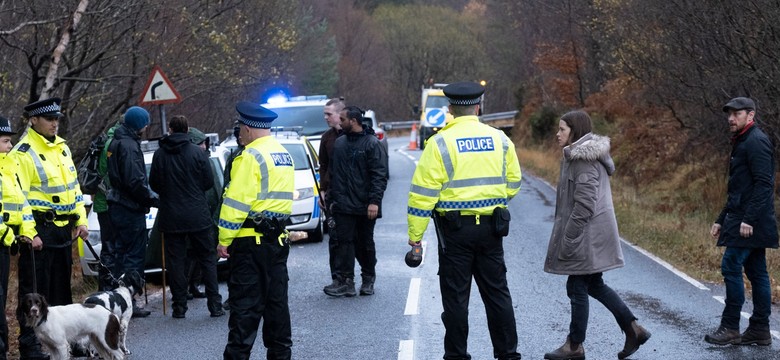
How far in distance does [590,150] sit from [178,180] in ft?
13.5

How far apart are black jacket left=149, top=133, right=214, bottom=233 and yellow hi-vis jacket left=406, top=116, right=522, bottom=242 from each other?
3395mm

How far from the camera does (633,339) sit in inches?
301

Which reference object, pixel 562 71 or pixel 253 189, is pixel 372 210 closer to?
pixel 253 189

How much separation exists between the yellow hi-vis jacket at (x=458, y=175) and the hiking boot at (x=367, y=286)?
3879 millimetres

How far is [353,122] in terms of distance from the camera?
10.6 meters

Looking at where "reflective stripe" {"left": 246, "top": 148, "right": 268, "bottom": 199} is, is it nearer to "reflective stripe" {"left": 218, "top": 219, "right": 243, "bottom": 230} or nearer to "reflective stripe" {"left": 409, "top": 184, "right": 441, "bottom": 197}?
"reflective stripe" {"left": 218, "top": 219, "right": 243, "bottom": 230}

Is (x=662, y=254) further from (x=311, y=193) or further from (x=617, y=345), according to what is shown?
(x=617, y=345)

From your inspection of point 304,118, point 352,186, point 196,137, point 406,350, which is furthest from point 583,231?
point 304,118

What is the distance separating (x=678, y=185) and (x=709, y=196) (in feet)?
11.3

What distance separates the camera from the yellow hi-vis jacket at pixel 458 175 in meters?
6.90

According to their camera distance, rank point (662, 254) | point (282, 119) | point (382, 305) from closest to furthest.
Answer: point (382, 305), point (662, 254), point (282, 119)

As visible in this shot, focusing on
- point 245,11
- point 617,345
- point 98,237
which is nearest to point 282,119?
point 245,11

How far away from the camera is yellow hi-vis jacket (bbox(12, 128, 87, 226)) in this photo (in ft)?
26.6

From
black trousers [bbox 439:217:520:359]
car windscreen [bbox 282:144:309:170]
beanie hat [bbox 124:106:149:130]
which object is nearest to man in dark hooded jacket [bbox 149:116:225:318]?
beanie hat [bbox 124:106:149:130]
